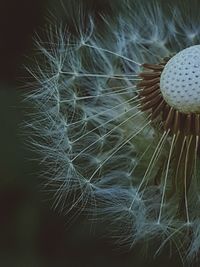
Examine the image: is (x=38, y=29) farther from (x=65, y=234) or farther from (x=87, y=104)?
(x=65, y=234)

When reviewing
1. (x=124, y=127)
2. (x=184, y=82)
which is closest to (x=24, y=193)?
(x=124, y=127)

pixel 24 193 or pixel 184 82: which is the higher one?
pixel 184 82

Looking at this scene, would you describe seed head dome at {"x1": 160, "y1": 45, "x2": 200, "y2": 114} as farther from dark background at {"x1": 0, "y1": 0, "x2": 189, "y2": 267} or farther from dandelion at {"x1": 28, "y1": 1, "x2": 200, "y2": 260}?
dark background at {"x1": 0, "y1": 0, "x2": 189, "y2": 267}

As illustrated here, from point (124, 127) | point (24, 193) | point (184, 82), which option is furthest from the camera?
point (24, 193)

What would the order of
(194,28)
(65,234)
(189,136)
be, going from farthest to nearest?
(65,234) < (194,28) < (189,136)

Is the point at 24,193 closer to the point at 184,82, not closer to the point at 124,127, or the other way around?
the point at 124,127

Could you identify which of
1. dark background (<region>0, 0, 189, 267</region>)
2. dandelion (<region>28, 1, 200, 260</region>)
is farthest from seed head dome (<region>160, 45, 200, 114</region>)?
dark background (<region>0, 0, 189, 267</region>)

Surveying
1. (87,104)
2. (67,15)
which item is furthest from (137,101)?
(67,15)
